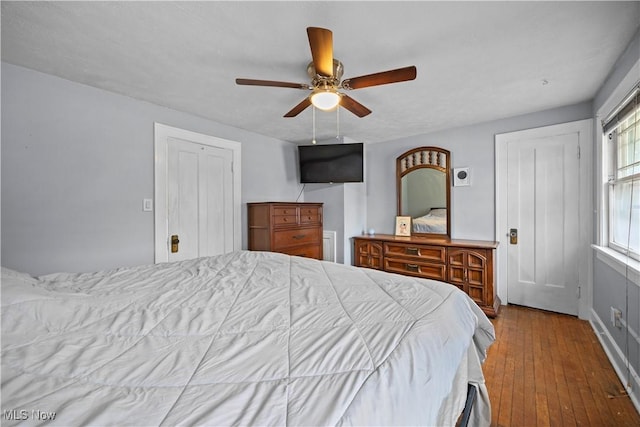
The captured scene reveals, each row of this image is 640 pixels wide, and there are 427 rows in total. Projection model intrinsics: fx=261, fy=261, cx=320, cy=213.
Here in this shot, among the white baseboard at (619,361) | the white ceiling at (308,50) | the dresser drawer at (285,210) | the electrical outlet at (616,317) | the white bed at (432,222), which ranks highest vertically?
the white ceiling at (308,50)

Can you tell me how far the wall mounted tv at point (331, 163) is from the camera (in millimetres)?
3662

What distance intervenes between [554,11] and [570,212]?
2.26 meters

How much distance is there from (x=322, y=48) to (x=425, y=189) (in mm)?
2841

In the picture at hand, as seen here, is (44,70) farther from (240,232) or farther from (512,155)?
(512,155)

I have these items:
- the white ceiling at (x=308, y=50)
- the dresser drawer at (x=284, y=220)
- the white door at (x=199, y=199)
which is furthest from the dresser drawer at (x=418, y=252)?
the white door at (x=199, y=199)

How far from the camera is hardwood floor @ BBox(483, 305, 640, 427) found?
1.50m

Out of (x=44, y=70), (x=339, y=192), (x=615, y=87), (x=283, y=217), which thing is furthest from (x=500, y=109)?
(x=44, y=70)

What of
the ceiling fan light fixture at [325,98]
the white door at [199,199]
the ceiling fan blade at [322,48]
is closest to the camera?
the ceiling fan blade at [322,48]

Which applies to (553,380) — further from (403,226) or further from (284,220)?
(284,220)

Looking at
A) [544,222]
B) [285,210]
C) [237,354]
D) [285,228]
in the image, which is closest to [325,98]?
[237,354]

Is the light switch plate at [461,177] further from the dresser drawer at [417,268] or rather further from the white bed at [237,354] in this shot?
the white bed at [237,354]

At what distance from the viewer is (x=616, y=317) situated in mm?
1958

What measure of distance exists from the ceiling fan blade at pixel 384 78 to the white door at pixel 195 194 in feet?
6.49

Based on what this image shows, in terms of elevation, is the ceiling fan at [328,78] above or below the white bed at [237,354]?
above
